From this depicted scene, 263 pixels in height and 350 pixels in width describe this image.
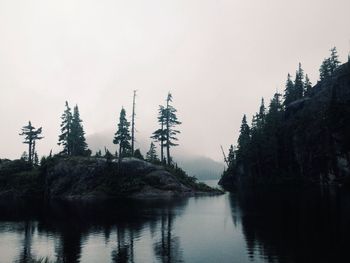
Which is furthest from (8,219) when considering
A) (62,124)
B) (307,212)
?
(62,124)

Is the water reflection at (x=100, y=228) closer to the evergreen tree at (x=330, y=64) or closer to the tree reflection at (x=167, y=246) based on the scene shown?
the tree reflection at (x=167, y=246)

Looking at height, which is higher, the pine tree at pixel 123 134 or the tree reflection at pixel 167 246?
the pine tree at pixel 123 134

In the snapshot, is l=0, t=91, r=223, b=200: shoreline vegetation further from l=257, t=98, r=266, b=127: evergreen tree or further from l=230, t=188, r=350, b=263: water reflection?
l=257, t=98, r=266, b=127: evergreen tree

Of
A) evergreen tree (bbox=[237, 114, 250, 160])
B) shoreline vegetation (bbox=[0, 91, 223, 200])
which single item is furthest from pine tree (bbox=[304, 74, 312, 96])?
shoreline vegetation (bbox=[0, 91, 223, 200])

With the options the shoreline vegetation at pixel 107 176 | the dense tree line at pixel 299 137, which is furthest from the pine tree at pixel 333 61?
the shoreline vegetation at pixel 107 176

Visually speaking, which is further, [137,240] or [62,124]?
[62,124]

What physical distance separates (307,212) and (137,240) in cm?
2124

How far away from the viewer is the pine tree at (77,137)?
89.8 metres

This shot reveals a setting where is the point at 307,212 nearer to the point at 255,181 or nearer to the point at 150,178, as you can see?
the point at 150,178

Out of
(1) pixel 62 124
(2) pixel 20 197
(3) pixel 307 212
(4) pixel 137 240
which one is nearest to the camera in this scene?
(4) pixel 137 240

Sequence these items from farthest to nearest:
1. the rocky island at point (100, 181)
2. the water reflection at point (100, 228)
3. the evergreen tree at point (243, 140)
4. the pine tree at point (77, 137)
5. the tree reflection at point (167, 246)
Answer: the evergreen tree at point (243, 140) → the pine tree at point (77, 137) → the rocky island at point (100, 181) → the water reflection at point (100, 228) → the tree reflection at point (167, 246)

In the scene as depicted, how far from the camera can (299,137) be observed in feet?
327

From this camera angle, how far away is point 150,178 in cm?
7219

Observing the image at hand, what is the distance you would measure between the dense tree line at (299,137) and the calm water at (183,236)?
4296 centimetres
